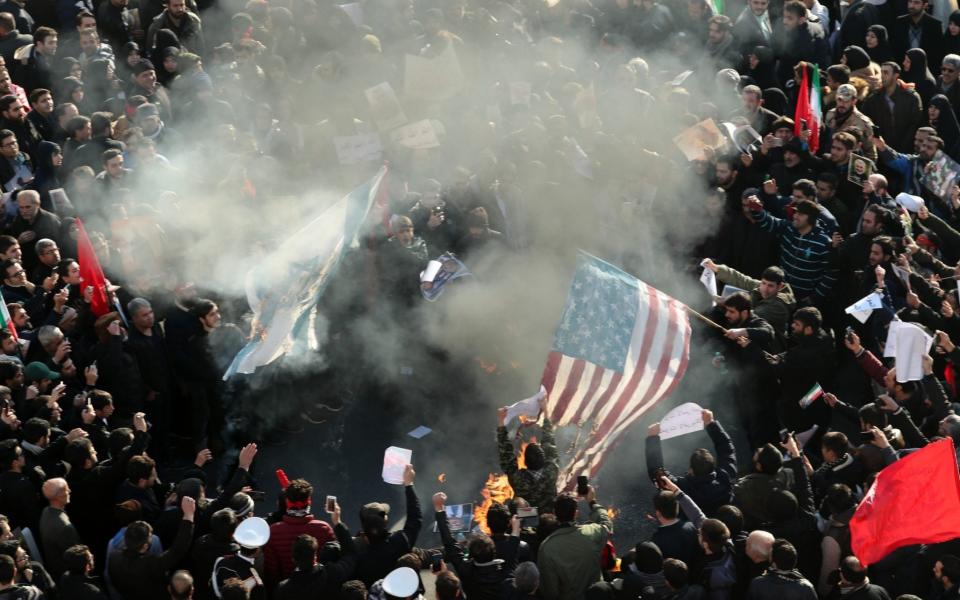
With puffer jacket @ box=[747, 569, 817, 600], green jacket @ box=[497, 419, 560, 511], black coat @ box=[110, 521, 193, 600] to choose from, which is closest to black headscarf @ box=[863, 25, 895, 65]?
green jacket @ box=[497, 419, 560, 511]

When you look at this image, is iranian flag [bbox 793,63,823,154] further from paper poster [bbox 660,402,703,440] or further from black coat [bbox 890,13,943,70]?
paper poster [bbox 660,402,703,440]

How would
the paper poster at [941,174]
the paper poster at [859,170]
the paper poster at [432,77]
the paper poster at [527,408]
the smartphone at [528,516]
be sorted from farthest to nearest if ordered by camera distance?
the paper poster at [432,77] < the paper poster at [941,174] < the paper poster at [859,170] < the paper poster at [527,408] < the smartphone at [528,516]

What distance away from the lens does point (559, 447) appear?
416 inches

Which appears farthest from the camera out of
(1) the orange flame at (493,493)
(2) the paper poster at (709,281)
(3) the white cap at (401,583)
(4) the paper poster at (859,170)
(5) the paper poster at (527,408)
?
(4) the paper poster at (859,170)

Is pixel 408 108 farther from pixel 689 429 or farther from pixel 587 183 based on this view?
pixel 689 429

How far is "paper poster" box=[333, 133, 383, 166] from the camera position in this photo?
13.1 m

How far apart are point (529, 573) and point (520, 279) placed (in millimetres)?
4514

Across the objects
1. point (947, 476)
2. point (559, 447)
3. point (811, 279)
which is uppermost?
point (947, 476)

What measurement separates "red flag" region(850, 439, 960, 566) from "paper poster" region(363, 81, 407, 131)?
22.6 feet

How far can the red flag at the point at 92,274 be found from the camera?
10141mm

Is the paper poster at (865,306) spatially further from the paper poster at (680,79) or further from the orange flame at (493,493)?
the paper poster at (680,79)

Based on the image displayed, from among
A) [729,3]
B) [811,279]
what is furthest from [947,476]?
[729,3]

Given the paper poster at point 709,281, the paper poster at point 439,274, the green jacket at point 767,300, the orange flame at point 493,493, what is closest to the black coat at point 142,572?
the orange flame at point 493,493

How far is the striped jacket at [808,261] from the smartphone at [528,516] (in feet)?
12.2
